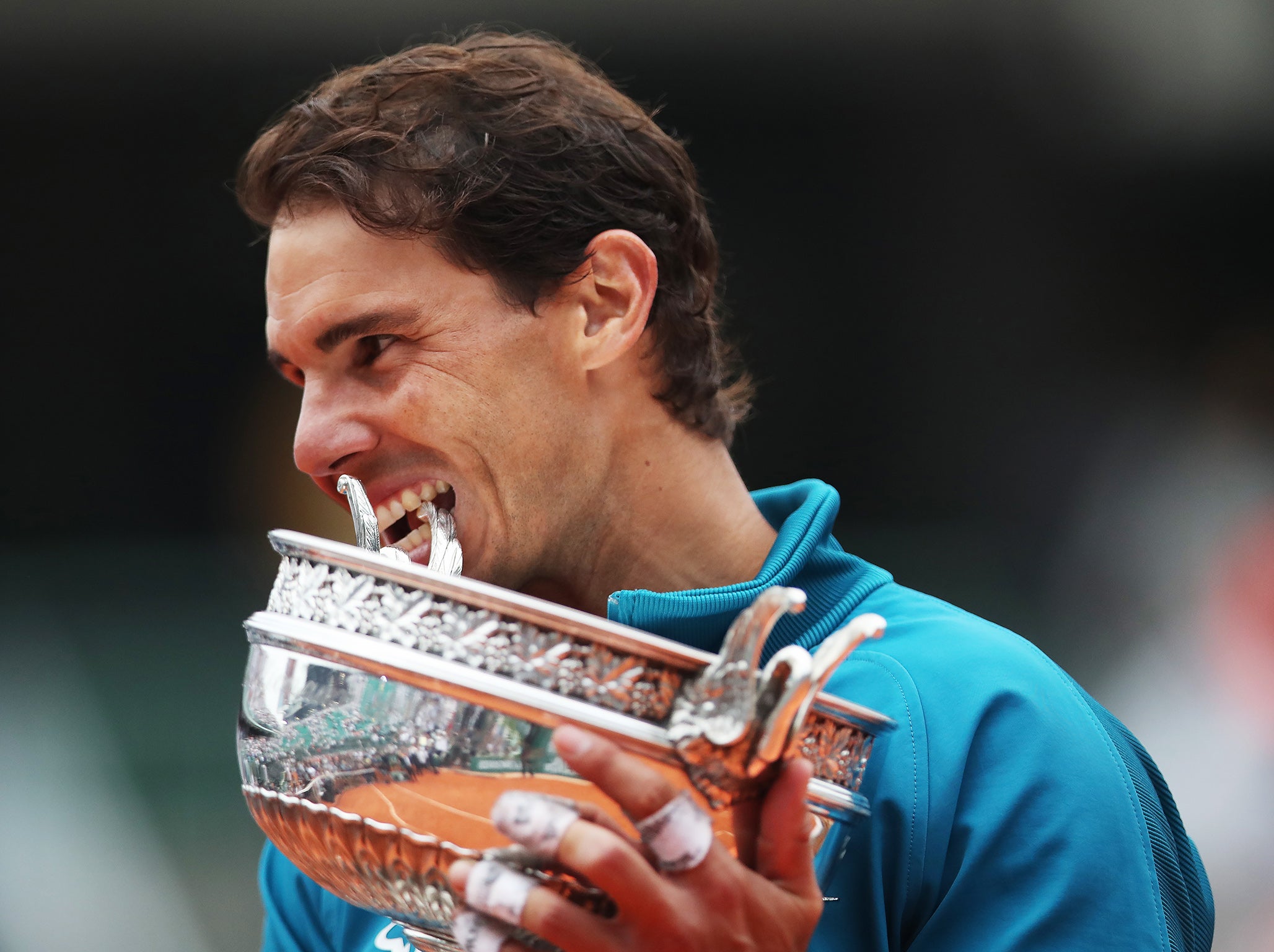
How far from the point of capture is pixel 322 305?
1.16 m

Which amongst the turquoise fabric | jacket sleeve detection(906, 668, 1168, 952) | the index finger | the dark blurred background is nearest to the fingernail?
the index finger

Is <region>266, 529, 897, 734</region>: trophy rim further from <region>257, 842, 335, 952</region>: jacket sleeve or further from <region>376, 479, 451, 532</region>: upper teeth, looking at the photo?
<region>257, 842, 335, 952</region>: jacket sleeve

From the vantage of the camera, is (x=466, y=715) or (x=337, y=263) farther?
(x=337, y=263)

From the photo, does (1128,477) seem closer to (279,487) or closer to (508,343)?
(279,487)

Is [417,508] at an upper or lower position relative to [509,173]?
lower

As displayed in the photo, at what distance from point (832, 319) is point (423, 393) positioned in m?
2.66

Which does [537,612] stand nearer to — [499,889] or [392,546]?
[499,889]

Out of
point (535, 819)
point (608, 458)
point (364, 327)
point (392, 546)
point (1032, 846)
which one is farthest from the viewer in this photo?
point (608, 458)

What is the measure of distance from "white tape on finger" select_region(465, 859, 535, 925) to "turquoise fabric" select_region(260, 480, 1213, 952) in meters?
0.27

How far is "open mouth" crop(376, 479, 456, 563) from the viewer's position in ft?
3.90

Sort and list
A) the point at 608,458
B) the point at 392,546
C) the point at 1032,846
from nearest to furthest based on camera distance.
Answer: the point at 1032,846, the point at 392,546, the point at 608,458

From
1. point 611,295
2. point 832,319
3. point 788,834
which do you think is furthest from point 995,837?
point 832,319

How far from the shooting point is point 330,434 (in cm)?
117

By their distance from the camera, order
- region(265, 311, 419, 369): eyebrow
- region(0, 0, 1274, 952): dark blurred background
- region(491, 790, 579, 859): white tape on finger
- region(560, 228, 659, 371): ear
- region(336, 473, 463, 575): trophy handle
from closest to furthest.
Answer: region(491, 790, 579, 859): white tape on finger, region(336, 473, 463, 575): trophy handle, region(265, 311, 419, 369): eyebrow, region(560, 228, 659, 371): ear, region(0, 0, 1274, 952): dark blurred background
